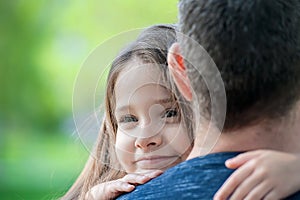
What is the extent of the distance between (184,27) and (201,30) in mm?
32

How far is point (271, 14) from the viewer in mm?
953

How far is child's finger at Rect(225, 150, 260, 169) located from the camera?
38.4 inches

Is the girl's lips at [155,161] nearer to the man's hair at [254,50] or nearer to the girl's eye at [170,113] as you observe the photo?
the girl's eye at [170,113]

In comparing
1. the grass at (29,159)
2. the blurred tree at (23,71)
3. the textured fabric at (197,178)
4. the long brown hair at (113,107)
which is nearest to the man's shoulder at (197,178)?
the textured fabric at (197,178)

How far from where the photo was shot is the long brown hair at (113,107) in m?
1.40

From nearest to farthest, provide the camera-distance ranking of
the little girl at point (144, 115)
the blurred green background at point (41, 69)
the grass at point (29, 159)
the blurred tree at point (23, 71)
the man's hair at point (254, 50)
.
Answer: the man's hair at point (254, 50)
the little girl at point (144, 115)
the grass at point (29, 159)
the blurred green background at point (41, 69)
the blurred tree at point (23, 71)

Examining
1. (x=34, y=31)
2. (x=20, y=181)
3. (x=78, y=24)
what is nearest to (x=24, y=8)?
(x=34, y=31)

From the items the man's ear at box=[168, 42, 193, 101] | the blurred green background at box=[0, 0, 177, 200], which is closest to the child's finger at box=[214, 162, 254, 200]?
the man's ear at box=[168, 42, 193, 101]

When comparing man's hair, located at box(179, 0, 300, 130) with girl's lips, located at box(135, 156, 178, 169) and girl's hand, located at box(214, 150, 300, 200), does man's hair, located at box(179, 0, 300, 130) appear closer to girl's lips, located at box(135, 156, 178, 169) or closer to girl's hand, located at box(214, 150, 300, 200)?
girl's hand, located at box(214, 150, 300, 200)

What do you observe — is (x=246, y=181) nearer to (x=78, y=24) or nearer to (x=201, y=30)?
(x=201, y=30)

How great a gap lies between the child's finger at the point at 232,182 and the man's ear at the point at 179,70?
0.12 meters

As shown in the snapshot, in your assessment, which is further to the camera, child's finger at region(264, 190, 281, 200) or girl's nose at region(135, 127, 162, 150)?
girl's nose at region(135, 127, 162, 150)

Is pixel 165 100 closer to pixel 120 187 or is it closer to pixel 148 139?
pixel 148 139

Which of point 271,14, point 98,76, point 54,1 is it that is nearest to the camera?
point 271,14
